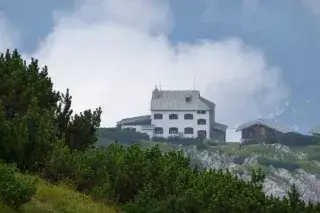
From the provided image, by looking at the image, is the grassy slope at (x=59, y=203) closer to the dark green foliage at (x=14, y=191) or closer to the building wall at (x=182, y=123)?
the dark green foliage at (x=14, y=191)

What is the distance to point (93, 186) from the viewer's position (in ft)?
63.9

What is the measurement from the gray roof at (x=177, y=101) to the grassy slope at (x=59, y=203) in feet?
347

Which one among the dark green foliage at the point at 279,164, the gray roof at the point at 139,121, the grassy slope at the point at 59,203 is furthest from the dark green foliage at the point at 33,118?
the gray roof at the point at 139,121

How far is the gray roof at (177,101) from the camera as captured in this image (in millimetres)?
122688

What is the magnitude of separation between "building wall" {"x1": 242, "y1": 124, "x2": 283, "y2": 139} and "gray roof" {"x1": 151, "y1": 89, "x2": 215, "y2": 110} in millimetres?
8805

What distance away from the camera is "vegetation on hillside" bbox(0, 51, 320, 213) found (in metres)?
15.2

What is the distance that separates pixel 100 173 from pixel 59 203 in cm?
563

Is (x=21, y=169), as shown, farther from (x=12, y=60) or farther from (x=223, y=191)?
(x=12, y=60)

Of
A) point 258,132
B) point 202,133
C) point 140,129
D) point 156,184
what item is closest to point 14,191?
point 156,184

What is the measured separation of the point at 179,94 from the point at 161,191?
11134cm

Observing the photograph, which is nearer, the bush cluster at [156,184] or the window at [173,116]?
the bush cluster at [156,184]

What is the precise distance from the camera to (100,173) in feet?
65.9

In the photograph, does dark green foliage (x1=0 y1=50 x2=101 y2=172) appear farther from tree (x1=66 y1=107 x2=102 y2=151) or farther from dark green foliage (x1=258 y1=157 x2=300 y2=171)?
dark green foliage (x1=258 y1=157 x2=300 y2=171)

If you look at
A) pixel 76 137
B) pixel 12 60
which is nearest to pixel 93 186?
pixel 76 137
